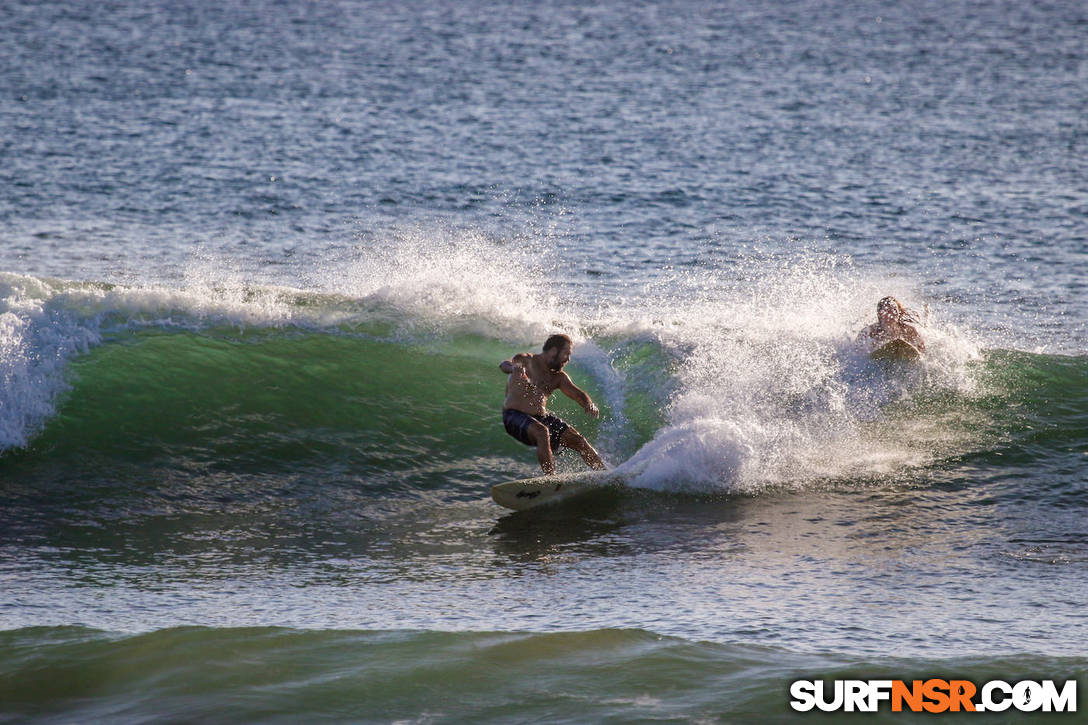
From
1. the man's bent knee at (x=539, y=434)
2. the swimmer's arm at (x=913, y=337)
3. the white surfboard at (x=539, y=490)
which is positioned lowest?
the white surfboard at (x=539, y=490)

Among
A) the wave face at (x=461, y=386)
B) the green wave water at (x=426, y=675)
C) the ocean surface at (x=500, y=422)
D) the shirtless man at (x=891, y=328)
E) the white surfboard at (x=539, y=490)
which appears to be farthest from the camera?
the shirtless man at (x=891, y=328)

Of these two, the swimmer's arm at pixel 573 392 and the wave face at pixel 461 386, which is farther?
the wave face at pixel 461 386

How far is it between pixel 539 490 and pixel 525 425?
27.0 inches

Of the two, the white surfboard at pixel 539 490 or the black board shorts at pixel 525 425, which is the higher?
the black board shorts at pixel 525 425

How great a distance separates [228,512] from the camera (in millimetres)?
10297

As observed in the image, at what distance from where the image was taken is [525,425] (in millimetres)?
10484

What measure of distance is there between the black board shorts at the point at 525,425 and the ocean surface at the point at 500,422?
68cm

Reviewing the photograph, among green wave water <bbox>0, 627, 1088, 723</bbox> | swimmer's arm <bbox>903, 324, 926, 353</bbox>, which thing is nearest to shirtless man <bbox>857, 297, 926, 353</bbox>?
swimmer's arm <bbox>903, 324, 926, 353</bbox>

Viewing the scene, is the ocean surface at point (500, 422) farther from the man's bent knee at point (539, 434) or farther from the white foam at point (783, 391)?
the man's bent knee at point (539, 434)

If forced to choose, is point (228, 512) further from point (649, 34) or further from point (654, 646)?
point (649, 34)

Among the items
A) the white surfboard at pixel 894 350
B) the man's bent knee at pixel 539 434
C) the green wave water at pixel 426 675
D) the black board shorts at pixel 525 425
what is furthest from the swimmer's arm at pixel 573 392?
the white surfboard at pixel 894 350

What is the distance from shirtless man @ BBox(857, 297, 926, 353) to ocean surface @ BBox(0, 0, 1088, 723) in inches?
9.3

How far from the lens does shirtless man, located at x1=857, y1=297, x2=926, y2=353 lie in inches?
515

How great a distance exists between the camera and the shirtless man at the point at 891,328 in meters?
13.1
